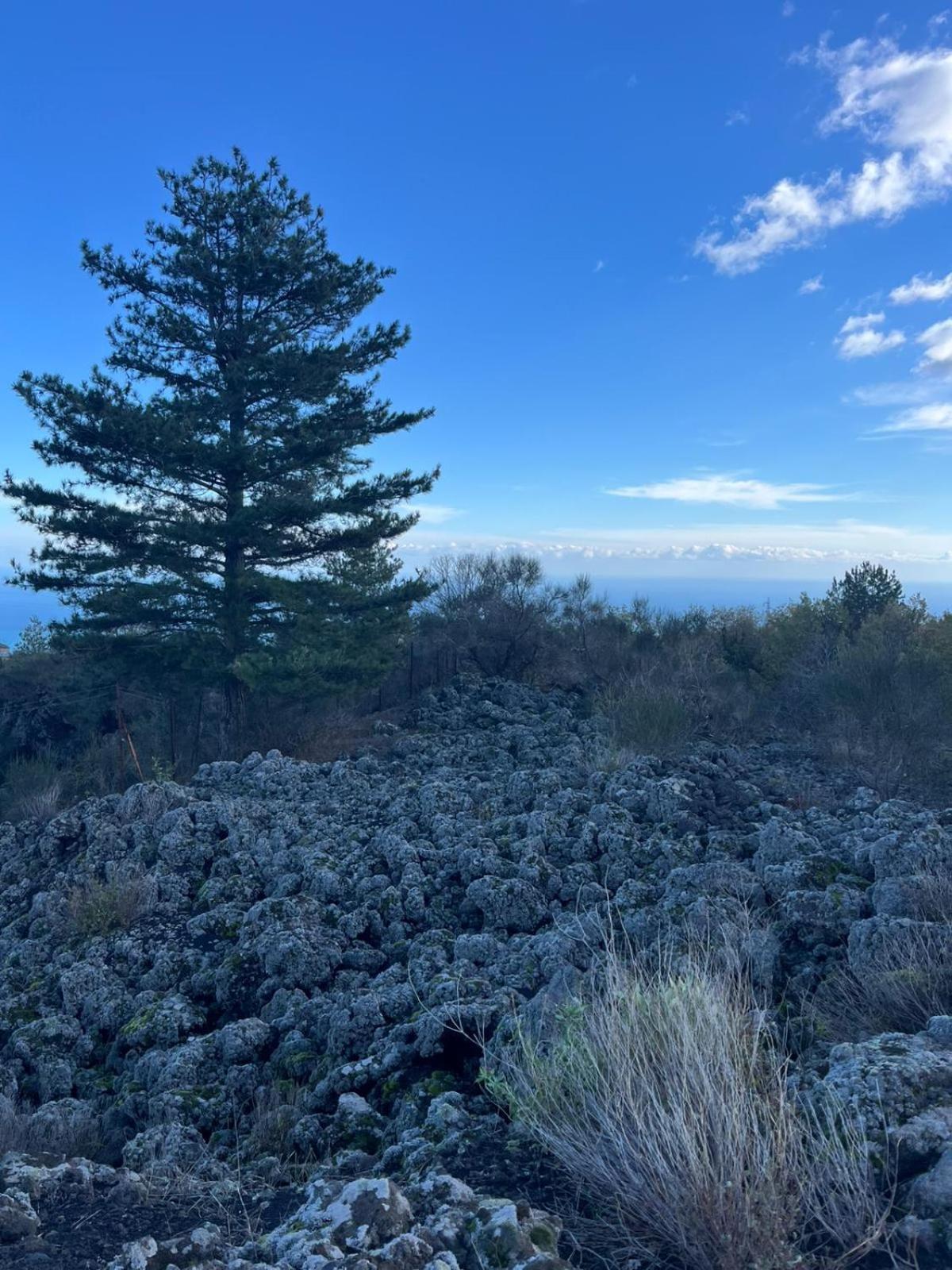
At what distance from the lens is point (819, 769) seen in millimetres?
9414

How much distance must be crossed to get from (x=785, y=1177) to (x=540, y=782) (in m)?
6.01

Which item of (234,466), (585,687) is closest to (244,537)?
(234,466)

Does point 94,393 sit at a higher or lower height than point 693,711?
higher

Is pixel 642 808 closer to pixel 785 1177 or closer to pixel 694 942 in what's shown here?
pixel 694 942

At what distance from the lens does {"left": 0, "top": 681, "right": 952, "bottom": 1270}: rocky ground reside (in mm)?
2404

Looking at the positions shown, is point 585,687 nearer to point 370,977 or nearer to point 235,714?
point 235,714

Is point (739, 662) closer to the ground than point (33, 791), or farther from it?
farther from it

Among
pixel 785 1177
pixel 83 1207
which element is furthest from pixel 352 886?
pixel 785 1177

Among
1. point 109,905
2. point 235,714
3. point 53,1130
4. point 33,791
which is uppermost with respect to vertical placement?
point 235,714

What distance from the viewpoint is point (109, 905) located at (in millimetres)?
6441

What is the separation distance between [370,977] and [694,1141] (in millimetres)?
3224

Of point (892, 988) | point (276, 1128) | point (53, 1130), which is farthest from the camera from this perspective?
point (53, 1130)

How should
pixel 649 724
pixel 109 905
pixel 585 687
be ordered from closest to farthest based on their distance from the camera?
pixel 109 905
pixel 649 724
pixel 585 687

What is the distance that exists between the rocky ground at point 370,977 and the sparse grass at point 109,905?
2 centimetres
